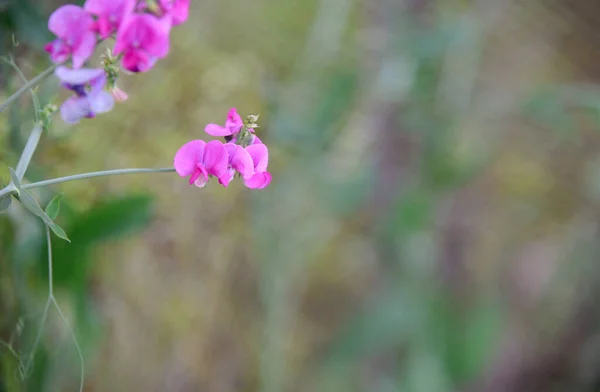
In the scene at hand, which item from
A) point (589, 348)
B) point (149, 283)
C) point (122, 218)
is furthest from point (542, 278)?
point (122, 218)

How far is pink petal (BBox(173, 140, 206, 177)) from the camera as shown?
→ 377 mm

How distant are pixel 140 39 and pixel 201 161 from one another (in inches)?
3.1

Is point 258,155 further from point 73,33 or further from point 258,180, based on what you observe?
point 73,33

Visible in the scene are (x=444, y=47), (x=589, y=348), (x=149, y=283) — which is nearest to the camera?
(x=149, y=283)

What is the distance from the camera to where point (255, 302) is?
1193mm

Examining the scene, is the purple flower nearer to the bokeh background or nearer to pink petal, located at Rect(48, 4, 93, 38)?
pink petal, located at Rect(48, 4, 93, 38)

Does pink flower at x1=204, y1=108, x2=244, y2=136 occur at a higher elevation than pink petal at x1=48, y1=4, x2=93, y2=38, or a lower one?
lower

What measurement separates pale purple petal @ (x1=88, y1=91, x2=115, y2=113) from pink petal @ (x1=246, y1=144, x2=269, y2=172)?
0.30 feet

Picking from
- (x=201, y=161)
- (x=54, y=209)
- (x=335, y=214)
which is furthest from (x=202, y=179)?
(x=335, y=214)

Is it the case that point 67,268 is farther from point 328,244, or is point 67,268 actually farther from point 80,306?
point 328,244

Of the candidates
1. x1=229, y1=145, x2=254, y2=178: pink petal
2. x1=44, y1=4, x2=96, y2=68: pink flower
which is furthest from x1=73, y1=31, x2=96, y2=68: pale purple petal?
x1=229, y1=145, x2=254, y2=178: pink petal

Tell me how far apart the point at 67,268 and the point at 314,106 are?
0.56 meters

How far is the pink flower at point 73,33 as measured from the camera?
0.38 meters

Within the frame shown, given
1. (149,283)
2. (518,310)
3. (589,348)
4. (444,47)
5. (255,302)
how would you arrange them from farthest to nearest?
(518,310) < (589,348) < (255,302) < (444,47) < (149,283)
